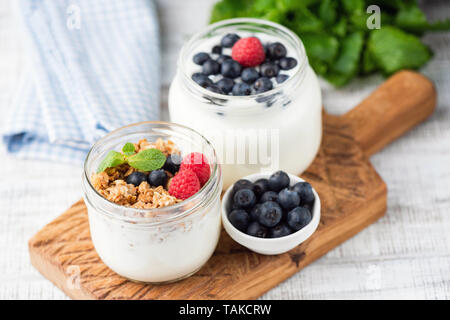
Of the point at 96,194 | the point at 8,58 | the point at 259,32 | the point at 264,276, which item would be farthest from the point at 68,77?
the point at 264,276

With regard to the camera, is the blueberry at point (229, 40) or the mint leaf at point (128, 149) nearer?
the mint leaf at point (128, 149)

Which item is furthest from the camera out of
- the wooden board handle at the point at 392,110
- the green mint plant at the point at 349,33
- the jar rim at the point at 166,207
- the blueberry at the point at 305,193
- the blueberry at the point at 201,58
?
the green mint plant at the point at 349,33

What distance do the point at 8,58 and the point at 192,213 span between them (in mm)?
1415

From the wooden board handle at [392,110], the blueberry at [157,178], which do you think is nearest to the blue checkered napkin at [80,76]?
the blueberry at [157,178]

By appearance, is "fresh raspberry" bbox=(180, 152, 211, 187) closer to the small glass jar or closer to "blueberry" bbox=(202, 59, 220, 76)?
the small glass jar

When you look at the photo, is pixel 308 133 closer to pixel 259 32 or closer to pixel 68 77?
pixel 259 32

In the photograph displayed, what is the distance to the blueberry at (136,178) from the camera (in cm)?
159

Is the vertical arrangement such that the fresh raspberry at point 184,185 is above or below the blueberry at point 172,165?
above

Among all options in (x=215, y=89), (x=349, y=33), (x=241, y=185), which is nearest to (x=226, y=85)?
(x=215, y=89)

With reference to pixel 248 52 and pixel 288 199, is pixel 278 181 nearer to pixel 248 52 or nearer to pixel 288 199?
pixel 288 199

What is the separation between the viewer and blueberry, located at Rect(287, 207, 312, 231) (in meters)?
1.63

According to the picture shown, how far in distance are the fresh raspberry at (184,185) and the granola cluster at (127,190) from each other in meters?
0.02

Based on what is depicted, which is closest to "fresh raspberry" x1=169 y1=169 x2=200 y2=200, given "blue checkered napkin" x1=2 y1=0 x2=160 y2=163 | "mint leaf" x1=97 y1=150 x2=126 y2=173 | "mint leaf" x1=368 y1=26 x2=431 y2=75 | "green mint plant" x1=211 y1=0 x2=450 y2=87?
"mint leaf" x1=97 y1=150 x2=126 y2=173

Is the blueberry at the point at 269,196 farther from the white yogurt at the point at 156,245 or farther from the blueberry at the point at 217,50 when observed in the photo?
the blueberry at the point at 217,50
